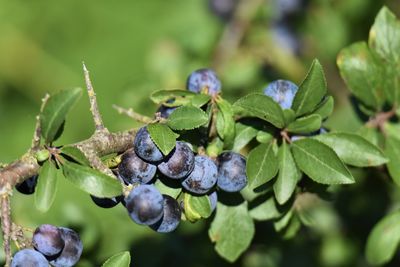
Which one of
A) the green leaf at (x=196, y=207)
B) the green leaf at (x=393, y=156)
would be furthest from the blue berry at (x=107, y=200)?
the green leaf at (x=393, y=156)

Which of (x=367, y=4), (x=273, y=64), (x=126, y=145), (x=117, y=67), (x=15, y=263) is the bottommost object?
(x=15, y=263)

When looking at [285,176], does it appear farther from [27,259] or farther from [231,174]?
[27,259]

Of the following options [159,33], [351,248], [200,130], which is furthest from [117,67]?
[200,130]

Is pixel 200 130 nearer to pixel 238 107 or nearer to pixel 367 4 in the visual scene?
pixel 238 107

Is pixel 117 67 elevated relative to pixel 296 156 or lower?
elevated

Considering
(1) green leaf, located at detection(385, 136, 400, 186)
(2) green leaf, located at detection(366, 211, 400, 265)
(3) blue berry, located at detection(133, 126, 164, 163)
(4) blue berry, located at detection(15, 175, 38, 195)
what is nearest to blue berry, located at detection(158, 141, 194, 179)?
(3) blue berry, located at detection(133, 126, 164, 163)
